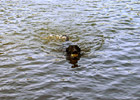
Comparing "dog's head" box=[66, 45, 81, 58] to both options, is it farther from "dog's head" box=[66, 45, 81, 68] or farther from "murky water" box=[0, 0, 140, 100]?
"murky water" box=[0, 0, 140, 100]

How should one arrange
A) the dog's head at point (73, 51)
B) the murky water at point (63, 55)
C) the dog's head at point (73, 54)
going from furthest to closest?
the dog's head at point (73, 51)
the dog's head at point (73, 54)
the murky water at point (63, 55)

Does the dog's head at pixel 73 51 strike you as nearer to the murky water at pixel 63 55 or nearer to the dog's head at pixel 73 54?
the dog's head at pixel 73 54

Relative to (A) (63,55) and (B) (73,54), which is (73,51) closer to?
(B) (73,54)

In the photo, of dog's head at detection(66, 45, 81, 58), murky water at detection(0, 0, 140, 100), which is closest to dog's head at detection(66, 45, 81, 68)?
dog's head at detection(66, 45, 81, 58)

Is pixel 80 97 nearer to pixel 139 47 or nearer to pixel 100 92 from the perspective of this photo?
pixel 100 92

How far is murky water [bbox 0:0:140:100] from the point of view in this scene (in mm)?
5242

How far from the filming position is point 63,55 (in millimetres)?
7695

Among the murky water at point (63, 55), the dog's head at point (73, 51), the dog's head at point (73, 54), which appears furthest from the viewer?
the dog's head at point (73, 51)

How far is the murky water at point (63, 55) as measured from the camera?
5.24 meters

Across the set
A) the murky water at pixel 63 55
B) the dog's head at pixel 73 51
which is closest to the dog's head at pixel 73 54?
the dog's head at pixel 73 51

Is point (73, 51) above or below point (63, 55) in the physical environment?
above

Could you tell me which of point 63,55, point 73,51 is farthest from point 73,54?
point 63,55

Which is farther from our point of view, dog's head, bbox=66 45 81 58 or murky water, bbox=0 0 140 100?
dog's head, bbox=66 45 81 58

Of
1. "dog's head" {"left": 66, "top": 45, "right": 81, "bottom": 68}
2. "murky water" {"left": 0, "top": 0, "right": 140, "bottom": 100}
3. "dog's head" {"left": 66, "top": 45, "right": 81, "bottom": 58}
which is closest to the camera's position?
"murky water" {"left": 0, "top": 0, "right": 140, "bottom": 100}
